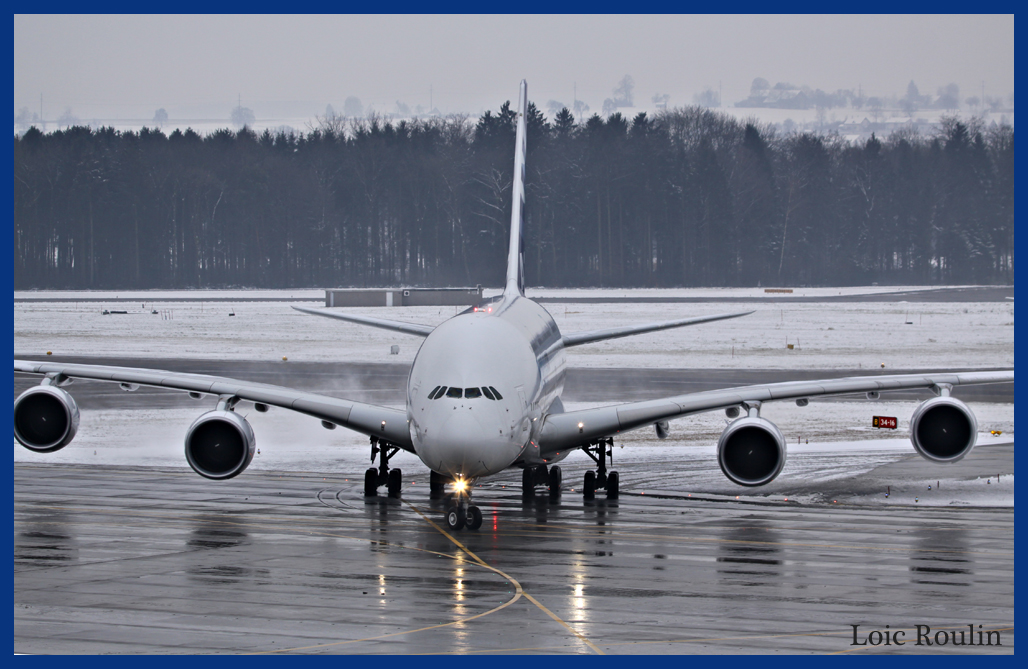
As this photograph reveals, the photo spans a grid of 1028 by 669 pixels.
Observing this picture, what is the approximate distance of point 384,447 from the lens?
2169cm

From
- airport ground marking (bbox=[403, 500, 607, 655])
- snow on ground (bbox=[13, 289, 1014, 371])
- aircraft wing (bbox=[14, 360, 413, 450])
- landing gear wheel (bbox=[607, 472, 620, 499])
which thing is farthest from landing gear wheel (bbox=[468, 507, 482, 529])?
snow on ground (bbox=[13, 289, 1014, 371])

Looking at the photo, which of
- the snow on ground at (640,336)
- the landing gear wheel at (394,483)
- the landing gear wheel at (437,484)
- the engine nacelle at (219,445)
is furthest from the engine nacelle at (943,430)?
the snow on ground at (640,336)

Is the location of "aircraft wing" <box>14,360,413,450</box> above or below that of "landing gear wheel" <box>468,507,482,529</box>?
above

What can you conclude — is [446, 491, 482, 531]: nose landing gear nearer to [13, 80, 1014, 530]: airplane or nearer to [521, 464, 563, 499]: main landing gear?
[13, 80, 1014, 530]: airplane

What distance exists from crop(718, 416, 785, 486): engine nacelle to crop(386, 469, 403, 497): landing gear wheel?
623 cm

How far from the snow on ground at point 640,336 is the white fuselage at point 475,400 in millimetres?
26954

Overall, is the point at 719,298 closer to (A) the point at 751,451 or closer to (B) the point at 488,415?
(A) the point at 751,451

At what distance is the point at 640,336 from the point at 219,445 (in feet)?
133

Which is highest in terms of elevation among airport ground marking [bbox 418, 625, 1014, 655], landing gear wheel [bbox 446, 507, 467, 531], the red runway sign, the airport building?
the airport building

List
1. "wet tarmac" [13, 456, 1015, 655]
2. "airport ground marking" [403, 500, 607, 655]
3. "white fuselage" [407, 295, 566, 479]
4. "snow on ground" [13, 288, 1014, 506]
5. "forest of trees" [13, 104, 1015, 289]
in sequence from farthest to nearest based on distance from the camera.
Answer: "forest of trees" [13, 104, 1015, 289]
"snow on ground" [13, 288, 1014, 506]
"white fuselage" [407, 295, 566, 479]
"wet tarmac" [13, 456, 1015, 655]
"airport ground marking" [403, 500, 607, 655]

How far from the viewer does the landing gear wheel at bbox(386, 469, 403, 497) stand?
72.2 ft

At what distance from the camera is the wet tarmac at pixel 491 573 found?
41.5ft

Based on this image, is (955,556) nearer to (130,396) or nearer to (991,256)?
(130,396)

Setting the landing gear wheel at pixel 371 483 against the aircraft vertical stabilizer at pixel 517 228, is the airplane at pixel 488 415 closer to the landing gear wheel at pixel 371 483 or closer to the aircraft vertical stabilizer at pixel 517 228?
the landing gear wheel at pixel 371 483
